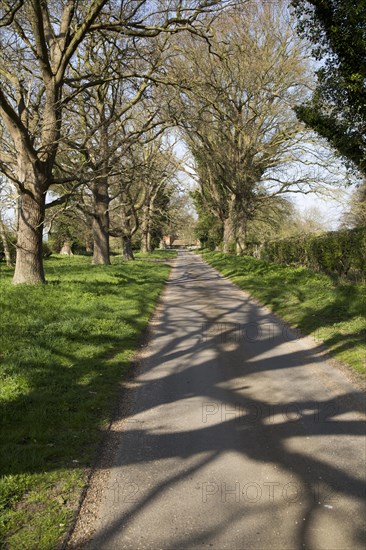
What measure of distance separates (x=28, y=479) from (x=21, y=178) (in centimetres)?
1114

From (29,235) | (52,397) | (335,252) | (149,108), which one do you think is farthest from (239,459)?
(149,108)

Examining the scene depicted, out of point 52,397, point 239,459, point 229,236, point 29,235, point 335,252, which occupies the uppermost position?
point 229,236

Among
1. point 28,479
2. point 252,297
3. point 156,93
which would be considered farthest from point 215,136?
point 28,479

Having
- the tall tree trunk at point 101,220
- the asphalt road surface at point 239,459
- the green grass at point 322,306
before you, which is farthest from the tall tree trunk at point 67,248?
the asphalt road surface at point 239,459

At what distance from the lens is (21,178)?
12.8 m

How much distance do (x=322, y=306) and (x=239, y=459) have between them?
285 inches

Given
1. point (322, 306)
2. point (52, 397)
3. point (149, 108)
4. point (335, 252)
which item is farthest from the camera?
point (149, 108)

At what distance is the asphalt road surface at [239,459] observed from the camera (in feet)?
9.30

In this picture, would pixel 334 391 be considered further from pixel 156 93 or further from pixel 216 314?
pixel 156 93

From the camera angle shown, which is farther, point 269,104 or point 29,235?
point 269,104

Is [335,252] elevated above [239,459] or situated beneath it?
elevated above

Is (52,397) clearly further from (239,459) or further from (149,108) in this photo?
(149,108)

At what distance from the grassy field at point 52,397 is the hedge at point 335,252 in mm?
6996

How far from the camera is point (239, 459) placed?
3.73 m
